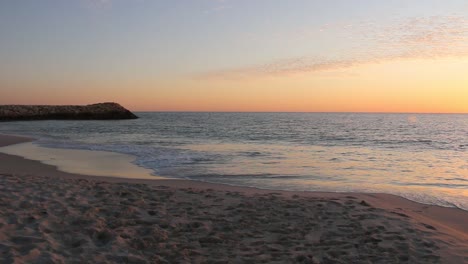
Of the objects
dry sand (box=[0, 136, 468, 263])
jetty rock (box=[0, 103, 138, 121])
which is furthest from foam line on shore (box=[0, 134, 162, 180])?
jetty rock (box=[0, 103, 138, 121])

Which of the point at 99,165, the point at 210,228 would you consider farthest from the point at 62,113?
the point at 210,228

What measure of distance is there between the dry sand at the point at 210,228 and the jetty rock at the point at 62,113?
7292 cm

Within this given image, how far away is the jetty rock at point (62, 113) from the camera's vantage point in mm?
74312

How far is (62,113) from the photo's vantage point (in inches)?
3248

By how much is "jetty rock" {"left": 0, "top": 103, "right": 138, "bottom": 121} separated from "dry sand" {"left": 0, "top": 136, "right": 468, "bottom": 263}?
2871 inches

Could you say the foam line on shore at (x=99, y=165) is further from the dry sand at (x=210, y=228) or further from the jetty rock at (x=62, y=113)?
the jetty rock at (x=62, y=113)

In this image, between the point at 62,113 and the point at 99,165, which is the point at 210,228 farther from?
the point at 62,113

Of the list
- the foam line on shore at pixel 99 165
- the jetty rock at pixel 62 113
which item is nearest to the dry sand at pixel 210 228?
the foam line on shore at pixel 99 165

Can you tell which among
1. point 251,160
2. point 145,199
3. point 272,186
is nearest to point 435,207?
point 272,186

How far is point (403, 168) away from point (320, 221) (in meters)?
10.9

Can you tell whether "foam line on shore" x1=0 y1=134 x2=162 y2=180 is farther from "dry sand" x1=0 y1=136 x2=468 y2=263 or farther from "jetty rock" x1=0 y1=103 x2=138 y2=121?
"jetty rock" x1=0 y1=103 x2=138 y2=121

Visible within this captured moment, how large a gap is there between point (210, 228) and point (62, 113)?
8419cm

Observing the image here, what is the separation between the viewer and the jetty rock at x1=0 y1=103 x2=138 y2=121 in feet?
244

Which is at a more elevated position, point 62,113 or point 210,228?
point 62,113
